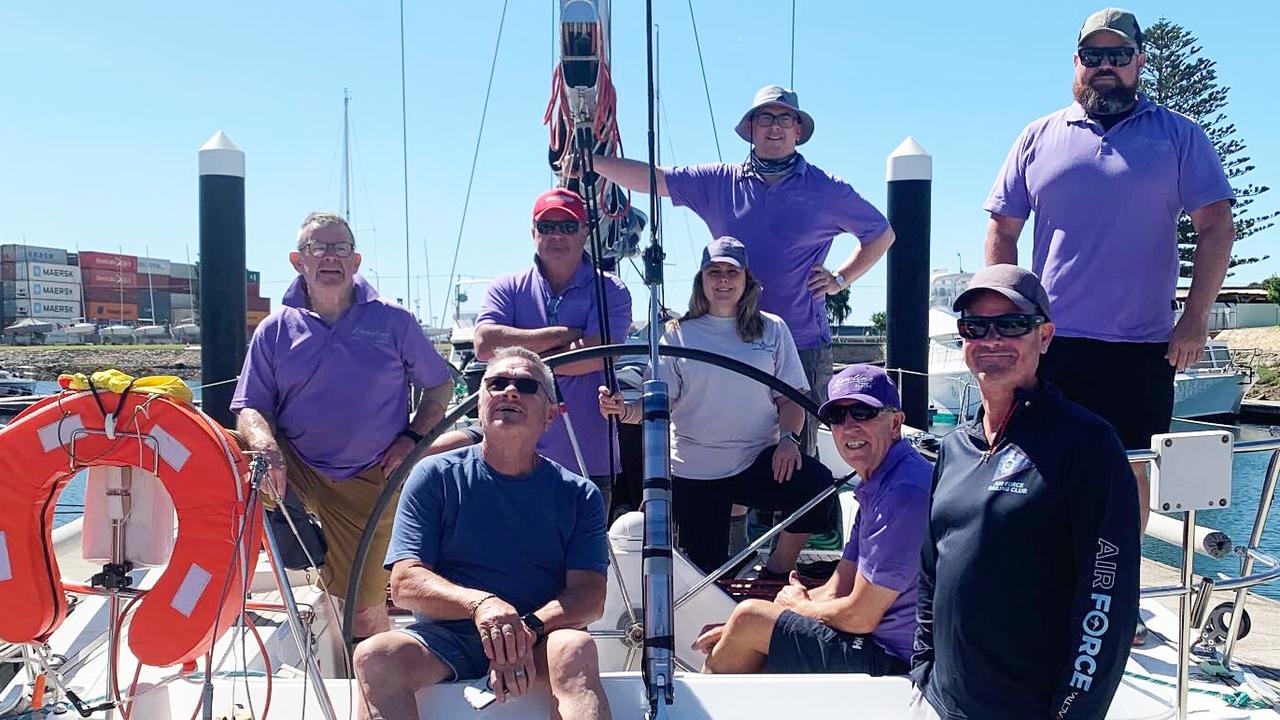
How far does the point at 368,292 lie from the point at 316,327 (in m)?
0.23

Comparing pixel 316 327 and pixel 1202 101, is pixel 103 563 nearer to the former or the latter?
pixel 316 327

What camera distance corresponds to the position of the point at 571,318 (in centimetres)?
379

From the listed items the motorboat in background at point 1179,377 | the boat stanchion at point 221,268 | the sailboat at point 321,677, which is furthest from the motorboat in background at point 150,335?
the sailboat at point 321,677

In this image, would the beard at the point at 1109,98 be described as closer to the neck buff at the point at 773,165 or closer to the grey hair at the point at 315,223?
the neck buff at the point at 773,165

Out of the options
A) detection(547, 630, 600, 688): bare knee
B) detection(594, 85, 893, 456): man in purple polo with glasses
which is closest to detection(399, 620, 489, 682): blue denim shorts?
detection(547, 630, 600, 688): bare knee

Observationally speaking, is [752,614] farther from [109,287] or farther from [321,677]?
[109,287]

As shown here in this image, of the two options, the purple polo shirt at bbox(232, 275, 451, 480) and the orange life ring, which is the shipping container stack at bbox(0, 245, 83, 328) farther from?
the orange life ring

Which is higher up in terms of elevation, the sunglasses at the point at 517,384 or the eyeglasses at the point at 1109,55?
the eyeglasses at the point at 1109,55

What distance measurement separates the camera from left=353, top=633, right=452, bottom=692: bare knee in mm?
2256

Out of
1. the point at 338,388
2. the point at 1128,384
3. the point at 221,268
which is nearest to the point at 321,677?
the point at 338,388

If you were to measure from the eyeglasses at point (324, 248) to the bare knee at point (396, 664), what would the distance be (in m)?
1.52

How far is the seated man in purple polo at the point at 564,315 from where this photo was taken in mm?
3760

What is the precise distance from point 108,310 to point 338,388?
97.5m

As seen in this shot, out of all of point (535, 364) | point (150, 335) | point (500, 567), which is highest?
point (535, 364)
